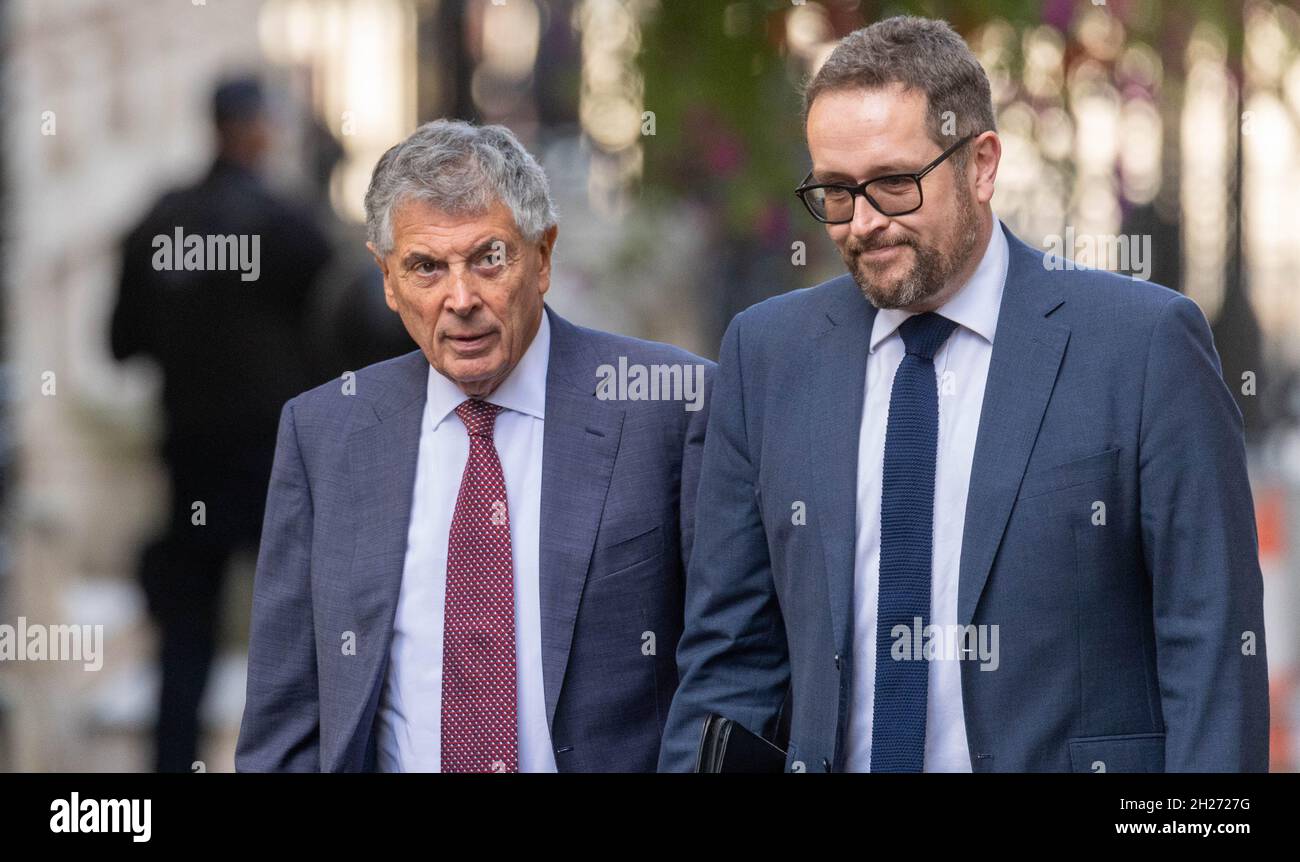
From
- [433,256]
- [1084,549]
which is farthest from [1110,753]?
[433,256]

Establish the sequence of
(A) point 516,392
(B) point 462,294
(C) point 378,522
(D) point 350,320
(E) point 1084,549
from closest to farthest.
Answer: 1. (E) point 1084,549
2. (B) point 462,294
3. (C) point 378,522
4. (A) point 516,392
5. (D) point 350,320

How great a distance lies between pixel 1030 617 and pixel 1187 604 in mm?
238

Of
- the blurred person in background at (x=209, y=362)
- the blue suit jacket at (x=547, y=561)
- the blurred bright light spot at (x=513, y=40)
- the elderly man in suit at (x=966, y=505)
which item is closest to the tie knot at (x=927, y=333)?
the elderly man in suit at (x=966, y=505)

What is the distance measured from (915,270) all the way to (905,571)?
49 centimetres

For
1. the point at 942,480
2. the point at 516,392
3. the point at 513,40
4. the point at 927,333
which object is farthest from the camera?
the point at 513,40

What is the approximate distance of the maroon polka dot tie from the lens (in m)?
3.20

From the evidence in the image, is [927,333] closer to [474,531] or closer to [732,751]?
[732,751]

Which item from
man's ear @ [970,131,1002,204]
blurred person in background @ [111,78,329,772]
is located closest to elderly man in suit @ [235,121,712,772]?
man's ear @ [970,131,1002,204]

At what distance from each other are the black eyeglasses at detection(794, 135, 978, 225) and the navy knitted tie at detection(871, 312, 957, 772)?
300 mm

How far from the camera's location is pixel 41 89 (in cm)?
840

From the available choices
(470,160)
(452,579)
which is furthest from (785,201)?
(452,579)

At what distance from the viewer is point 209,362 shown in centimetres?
574

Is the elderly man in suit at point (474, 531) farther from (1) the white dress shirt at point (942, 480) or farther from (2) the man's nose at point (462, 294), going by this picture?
(1) the white dress shirt at point (942, 480)

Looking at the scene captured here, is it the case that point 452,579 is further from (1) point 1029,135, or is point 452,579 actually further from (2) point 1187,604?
(1) point 1029,135
